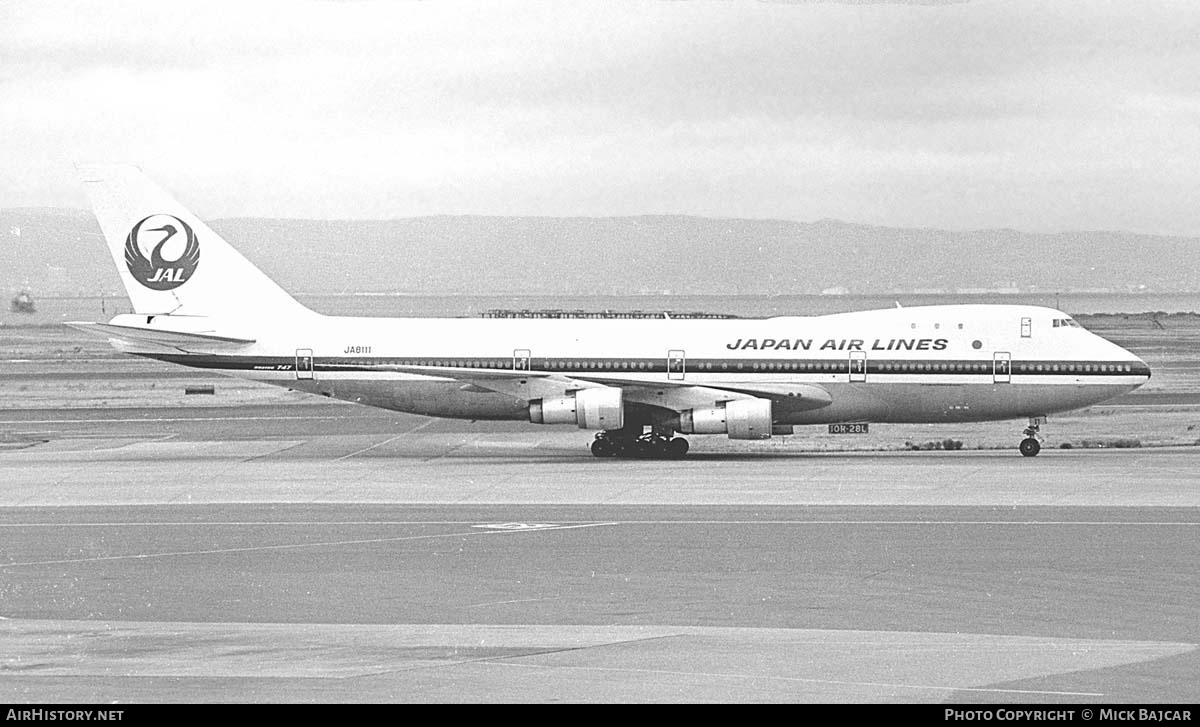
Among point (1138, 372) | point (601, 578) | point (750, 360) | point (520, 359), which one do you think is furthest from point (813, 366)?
point (601, 578)

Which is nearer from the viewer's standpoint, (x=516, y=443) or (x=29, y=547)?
(x=29, y=547)

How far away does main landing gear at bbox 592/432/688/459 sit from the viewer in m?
43.7

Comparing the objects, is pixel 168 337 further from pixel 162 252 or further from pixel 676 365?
pixel 676 365

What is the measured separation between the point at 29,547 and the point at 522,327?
19.2 metres

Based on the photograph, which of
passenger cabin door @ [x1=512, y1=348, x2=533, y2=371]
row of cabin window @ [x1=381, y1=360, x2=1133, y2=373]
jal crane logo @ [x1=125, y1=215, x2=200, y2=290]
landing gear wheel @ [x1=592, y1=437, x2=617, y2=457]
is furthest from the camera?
jal crane logo @ [x1=125, y1=215, x2=200, y2=290]

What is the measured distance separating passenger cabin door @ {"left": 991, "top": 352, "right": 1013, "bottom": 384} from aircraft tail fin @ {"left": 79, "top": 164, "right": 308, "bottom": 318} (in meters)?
19.1

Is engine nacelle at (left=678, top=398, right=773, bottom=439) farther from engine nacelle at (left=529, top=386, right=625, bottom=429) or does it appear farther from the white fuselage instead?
engine nacelle at (left=529, top=386, right=625, bottom=429)

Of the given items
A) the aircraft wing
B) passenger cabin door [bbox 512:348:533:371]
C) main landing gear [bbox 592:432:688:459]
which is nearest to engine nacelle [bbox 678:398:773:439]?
the aircraft wing

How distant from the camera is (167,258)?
146 feet

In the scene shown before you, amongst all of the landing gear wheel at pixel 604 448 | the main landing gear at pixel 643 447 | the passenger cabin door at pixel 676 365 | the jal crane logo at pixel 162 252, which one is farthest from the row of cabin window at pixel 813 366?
the jal crane logo at pixel 162 252

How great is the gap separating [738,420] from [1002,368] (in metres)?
7.34
